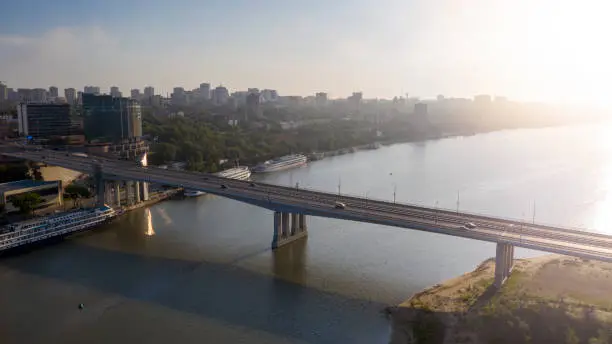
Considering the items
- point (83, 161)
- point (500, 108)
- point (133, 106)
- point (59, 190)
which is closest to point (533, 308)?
point (59, 190)

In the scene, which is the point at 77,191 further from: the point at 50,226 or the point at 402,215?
the point at 402,215

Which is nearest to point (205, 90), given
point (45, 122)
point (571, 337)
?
point (45, 122)

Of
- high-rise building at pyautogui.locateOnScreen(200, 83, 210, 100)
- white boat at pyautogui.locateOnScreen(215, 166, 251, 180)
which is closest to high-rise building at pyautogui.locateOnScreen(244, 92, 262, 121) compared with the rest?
white boat at pyautogui.locateOnScreen(215, 166, 251, 180)

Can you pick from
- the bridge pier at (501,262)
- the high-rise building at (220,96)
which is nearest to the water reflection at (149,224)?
the bridge pier at (501,262)

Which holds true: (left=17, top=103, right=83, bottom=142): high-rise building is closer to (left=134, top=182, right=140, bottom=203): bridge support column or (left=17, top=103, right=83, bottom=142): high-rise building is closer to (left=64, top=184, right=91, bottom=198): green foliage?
(left=64, top=184, right=91, bottom=198): green foliage

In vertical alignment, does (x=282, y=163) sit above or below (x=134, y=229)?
above
